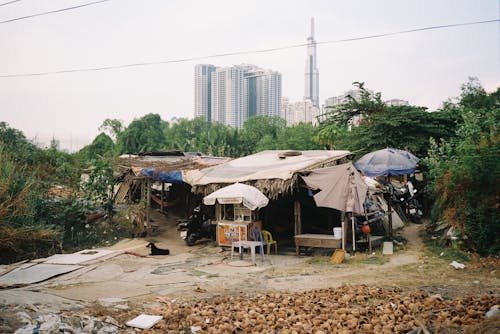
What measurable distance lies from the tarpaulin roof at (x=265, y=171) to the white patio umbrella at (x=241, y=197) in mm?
767

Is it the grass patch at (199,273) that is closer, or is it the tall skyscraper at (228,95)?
the grass patch at (199,273)

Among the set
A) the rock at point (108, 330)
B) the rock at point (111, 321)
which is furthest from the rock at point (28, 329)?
the rock at point (111, 321)

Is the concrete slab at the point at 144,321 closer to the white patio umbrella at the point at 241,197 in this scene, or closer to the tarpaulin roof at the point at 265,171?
the white patio umbrella at the point at 241,197

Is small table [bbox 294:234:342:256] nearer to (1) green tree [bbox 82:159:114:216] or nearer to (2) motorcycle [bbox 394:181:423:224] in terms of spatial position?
(2) motorcycle [bbox 394:181:423:224]

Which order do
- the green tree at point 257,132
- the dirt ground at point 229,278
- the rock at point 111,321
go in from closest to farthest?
1. the rock at point 111,321
2. the dirt ground at point 229,278
3. the green tree at point 257,132

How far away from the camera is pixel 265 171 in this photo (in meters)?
12.5

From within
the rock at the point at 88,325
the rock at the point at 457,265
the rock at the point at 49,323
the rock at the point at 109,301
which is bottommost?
the rock at the point at 109,301

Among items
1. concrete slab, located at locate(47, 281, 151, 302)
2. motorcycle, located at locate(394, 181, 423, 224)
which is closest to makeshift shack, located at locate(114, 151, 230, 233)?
concrete slab, located at locate(47, 281, 151, 302)

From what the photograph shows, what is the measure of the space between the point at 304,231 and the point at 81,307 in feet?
28.4

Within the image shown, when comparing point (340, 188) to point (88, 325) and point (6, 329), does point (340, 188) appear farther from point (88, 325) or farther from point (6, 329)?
point (6, 329)

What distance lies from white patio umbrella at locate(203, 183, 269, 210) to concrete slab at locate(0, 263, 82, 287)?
12.3 feet

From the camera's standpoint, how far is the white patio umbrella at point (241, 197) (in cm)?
1073

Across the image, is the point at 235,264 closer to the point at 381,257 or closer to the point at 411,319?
the point at 381,257

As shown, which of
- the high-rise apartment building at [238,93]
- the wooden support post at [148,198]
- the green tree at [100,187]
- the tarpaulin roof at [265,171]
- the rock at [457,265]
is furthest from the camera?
the high-rise apartment building at [238,93]
